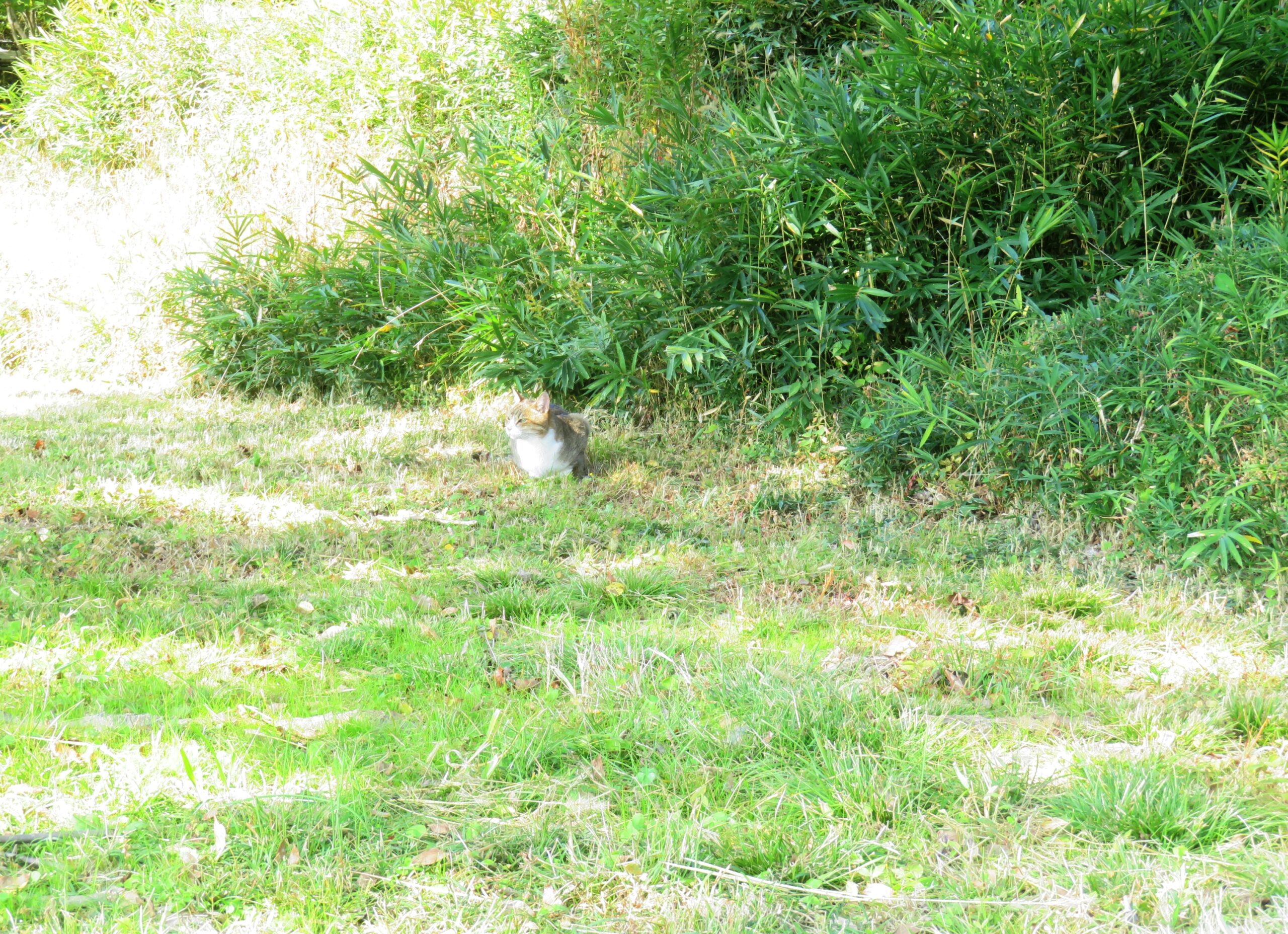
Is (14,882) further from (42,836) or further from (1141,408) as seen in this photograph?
(1141,408)

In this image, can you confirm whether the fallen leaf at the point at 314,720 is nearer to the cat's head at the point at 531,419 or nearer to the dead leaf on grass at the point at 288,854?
the dead leaf on grass at the point at 288,854

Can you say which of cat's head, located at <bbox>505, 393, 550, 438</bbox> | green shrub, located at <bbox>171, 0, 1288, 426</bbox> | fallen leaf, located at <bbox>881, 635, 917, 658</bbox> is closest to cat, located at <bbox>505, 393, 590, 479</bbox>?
cat's head, located at <bbox>505, 393, 550, 438</bbox>

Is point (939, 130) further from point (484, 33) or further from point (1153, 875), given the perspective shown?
point (484, 33)

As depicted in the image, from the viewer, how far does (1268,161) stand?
483 cm

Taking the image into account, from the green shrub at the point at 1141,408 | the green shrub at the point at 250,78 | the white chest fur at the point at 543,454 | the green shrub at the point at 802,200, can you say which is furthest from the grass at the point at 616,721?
the green shrub at the point at 250,78

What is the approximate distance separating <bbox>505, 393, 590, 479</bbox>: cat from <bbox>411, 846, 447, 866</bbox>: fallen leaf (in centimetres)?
336

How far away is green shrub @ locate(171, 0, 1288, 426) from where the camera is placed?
514 cm

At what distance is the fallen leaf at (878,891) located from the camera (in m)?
2.10

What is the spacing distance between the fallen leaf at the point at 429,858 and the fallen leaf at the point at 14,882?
0.75 meters

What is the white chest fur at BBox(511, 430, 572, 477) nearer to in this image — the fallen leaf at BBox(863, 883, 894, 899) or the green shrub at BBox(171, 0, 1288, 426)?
the green shrub at BBox(171, 0, 1288, 426)

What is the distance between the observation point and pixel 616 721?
2.80m

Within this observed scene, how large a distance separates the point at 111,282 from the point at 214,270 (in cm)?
155

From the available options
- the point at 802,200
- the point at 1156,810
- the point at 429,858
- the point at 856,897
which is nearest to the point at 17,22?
the point at 802,200

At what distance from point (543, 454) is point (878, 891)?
3.66 m
